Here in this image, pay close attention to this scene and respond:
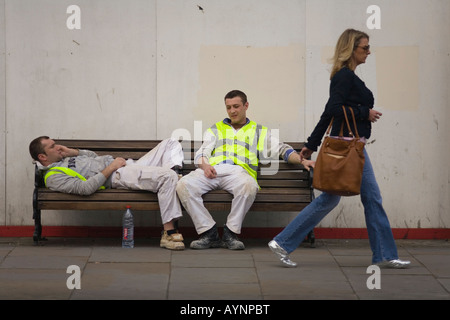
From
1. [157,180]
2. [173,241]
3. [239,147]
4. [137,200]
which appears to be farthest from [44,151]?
[239,147]

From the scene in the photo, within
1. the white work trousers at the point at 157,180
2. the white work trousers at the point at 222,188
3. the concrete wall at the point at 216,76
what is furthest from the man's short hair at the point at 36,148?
the white work trousers at the point at 222,188

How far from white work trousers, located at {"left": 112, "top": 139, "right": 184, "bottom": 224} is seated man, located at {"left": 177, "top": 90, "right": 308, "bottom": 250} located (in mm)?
95

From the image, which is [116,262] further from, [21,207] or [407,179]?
[407,179]

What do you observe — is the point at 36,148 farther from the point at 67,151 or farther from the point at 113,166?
the point at 113,166

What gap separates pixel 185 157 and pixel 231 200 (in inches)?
34.1

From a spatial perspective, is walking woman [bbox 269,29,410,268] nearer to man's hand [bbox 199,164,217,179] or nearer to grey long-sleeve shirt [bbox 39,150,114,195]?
man's hand [bbox 199,164,217,179]

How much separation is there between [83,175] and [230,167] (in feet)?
4.58

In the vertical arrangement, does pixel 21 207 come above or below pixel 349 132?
below

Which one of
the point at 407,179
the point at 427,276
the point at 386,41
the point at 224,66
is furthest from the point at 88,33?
the point at 427,276

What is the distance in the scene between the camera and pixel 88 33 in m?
8.27

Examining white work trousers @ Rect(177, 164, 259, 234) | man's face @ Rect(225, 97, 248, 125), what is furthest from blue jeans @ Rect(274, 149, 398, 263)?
man's face @ Rect(225, 97, 248, 125)

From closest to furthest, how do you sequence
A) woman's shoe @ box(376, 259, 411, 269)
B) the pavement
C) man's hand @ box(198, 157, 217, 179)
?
the pavement → woman's shoe @ box(376, 259, 411, 269) → man's hand @ box(198, 157, 217, 179)

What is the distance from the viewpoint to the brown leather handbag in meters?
6.02

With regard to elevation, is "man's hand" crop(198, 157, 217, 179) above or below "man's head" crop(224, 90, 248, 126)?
below
